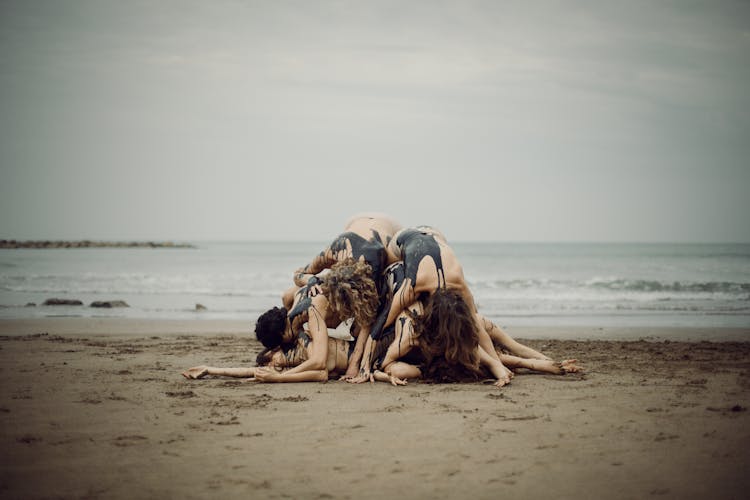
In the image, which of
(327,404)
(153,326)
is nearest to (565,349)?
(327,404)

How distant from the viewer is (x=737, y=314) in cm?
1348

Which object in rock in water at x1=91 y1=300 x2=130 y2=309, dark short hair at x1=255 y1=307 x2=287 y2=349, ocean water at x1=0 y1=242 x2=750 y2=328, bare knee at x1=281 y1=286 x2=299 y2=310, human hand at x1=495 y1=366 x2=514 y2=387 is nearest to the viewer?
human hand at x1=495 y1=366 x2=514 y2=387

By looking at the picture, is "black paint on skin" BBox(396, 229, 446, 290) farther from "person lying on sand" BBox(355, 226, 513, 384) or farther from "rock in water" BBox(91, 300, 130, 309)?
"rock in water" BBox(91, 300, 130, 309)

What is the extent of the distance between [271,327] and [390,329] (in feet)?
4.06

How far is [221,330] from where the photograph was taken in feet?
35.3

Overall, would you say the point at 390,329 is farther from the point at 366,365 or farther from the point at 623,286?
the point at 623,286

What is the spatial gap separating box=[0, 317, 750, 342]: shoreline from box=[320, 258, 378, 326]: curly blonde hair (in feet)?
14.3

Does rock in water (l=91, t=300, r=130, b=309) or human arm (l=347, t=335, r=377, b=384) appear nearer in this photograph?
human arm (l=347, t=335, r=377, b=384)

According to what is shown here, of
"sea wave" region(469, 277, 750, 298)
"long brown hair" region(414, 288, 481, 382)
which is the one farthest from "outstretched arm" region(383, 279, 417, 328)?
"sea wave" region(469, 277, 750, 298)

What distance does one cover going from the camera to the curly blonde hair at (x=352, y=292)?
610cm

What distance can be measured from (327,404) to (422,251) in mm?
2018

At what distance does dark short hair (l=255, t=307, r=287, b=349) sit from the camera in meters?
6.31

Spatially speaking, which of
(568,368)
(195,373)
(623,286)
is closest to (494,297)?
(623,286)

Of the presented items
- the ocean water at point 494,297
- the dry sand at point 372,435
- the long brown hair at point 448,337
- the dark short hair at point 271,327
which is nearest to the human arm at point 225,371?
the dry sand at point 372,435
